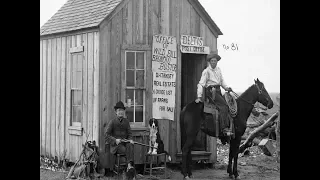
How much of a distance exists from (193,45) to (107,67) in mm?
2304

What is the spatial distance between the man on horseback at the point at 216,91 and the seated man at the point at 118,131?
5.59 ft

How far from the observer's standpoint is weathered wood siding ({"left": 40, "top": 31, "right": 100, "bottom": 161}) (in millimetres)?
12500

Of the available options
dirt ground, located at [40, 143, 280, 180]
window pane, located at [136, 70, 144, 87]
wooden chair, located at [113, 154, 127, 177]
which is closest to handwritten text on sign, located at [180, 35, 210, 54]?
window pane, located at [136, 70, 144, 87]

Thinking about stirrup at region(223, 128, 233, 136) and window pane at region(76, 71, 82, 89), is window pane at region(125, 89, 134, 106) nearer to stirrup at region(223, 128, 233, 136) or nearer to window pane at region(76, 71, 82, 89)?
window pane at region(76, 71, 82, 89)

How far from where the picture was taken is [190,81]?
47.4ft

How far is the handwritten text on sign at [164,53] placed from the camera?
12984 mm

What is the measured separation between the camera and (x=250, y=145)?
51.7 feet

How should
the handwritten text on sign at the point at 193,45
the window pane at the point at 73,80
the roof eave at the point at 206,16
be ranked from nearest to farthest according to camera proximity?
the window pane at the point at 73,80 < the handwritten text on sign at the point at 193,45 < the roof eave at the point at 206,16

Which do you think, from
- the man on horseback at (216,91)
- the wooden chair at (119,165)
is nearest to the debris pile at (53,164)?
the wooden chair at (119,165)

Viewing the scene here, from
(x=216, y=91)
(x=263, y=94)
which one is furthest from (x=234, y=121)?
(x=263, y=94)

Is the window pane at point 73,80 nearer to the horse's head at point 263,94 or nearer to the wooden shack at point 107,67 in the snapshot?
the wooden shack at point 107,67
